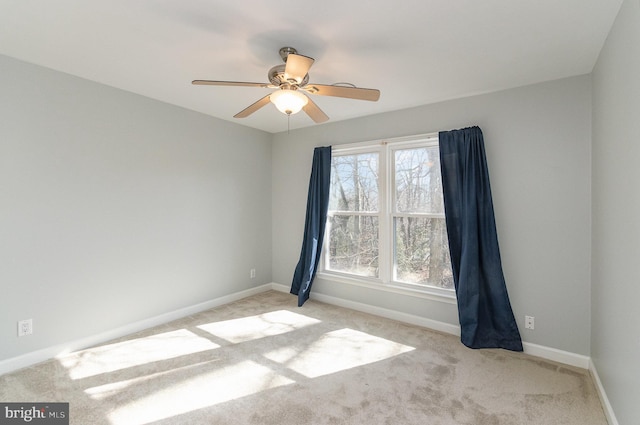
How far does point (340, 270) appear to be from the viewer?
412 centimetres

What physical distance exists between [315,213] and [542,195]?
249cm

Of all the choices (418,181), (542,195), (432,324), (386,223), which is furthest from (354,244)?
(542,195)

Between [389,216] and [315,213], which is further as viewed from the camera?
[315,213]

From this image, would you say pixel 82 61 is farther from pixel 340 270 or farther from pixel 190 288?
pixel 340 270

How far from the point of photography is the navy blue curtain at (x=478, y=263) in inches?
111

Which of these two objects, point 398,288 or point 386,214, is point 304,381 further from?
point 386,214

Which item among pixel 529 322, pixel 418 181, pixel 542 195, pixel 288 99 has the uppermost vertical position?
pixel 288 99

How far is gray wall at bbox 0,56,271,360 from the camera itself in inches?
94.8

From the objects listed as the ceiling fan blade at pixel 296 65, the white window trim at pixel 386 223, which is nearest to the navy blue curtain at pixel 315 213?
the white window trim at pixel 386 223

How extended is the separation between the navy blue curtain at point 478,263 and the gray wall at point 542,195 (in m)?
0.10

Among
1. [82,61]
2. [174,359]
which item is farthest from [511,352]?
[82,61]

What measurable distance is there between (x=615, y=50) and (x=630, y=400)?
6.45 ft

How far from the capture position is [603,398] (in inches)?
79.7

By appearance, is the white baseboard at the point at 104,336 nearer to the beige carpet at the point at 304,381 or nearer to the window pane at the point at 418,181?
the beige carpet at the point at 304,381
